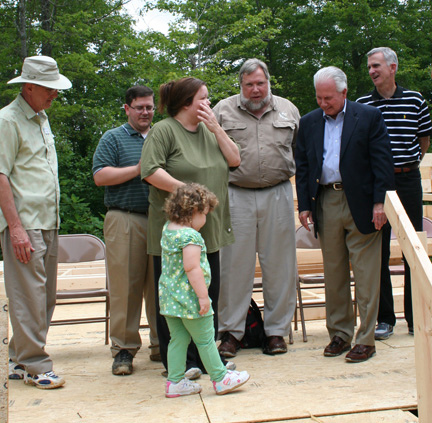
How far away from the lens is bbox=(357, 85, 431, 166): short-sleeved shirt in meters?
4.33

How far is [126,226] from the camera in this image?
3.84m

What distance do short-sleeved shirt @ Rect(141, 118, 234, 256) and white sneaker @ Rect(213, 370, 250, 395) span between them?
73 centimetres

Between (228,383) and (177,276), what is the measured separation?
627mm

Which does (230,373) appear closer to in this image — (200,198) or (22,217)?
(200,198)

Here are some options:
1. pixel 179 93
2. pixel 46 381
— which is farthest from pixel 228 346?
pixel 179 93

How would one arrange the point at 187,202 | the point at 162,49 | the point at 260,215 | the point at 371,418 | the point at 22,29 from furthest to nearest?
the point at 162,49, the point at 22,29, the point at 260,215, the point at 187,202, the point at 371,418

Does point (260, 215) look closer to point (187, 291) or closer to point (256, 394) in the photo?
point (187, 291)

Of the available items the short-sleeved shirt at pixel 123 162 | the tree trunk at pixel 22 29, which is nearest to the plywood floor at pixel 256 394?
the short-sleeved shirt at pixel 123 162

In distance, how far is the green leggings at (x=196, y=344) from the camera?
3.18m

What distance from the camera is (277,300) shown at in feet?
14.1

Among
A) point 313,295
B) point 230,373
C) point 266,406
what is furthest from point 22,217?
point 313,295

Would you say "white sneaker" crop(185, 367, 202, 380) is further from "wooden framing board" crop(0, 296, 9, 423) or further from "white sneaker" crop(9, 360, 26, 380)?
"wooden framing board" crop(0, 296, 9, 423)

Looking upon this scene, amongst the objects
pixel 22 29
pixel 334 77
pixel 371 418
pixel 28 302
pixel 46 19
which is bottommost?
pixel 371 418

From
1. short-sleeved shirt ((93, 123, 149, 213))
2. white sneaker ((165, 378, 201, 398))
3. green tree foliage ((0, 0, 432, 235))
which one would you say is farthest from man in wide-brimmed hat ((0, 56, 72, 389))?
green tree foliage ((0, 0, 432, 235))
